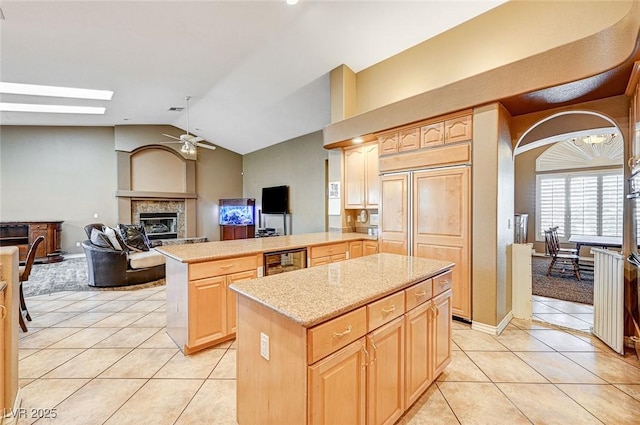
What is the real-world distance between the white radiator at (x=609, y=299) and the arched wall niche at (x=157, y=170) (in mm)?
9757

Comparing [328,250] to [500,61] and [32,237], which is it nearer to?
[500,61]

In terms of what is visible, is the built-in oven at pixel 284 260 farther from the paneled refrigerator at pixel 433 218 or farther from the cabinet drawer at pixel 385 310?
the cabinet drawer at pixel 385 310

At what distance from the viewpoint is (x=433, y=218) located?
3.47 m

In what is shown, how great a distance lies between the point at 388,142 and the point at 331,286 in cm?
287

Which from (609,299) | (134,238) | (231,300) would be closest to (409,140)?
(609,299)

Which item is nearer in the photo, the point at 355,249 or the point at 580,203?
the point at 355,249

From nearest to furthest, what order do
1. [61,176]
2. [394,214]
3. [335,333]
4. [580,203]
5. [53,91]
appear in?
1. [335,333]
2. [394,214]
3. [53,91]
4. [580,203]
5. [61,176]

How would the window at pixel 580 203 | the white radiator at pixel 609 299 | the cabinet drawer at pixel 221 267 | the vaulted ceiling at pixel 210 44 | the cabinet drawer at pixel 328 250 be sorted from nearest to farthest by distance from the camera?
1. the cabinet drawer at pixel 221 267
2. the white radiator at pixel 609 299
3. the vaulted ceiling at pixel 210 44
4. the cabinet drawer at pixel 328 250
5. the window at pixel 580 203

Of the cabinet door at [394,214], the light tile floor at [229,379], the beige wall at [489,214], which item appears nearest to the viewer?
the light tile floor at [229,379]

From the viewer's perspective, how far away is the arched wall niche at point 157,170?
333 inches

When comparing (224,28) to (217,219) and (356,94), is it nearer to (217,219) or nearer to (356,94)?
(356,94)

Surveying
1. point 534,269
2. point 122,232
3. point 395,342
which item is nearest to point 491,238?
point 395,342

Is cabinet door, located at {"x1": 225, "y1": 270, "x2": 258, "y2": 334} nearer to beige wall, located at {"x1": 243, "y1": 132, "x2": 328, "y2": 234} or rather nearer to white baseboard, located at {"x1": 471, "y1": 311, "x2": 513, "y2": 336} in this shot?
white baseboard, located at {"x1": 471, "y1": 311, "x2": 513, "y2": 336}

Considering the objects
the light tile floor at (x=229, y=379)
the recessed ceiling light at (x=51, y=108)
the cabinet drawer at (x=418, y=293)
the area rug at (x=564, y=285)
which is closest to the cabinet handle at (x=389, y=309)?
the cabinet drawer at (x=418, y=293)
